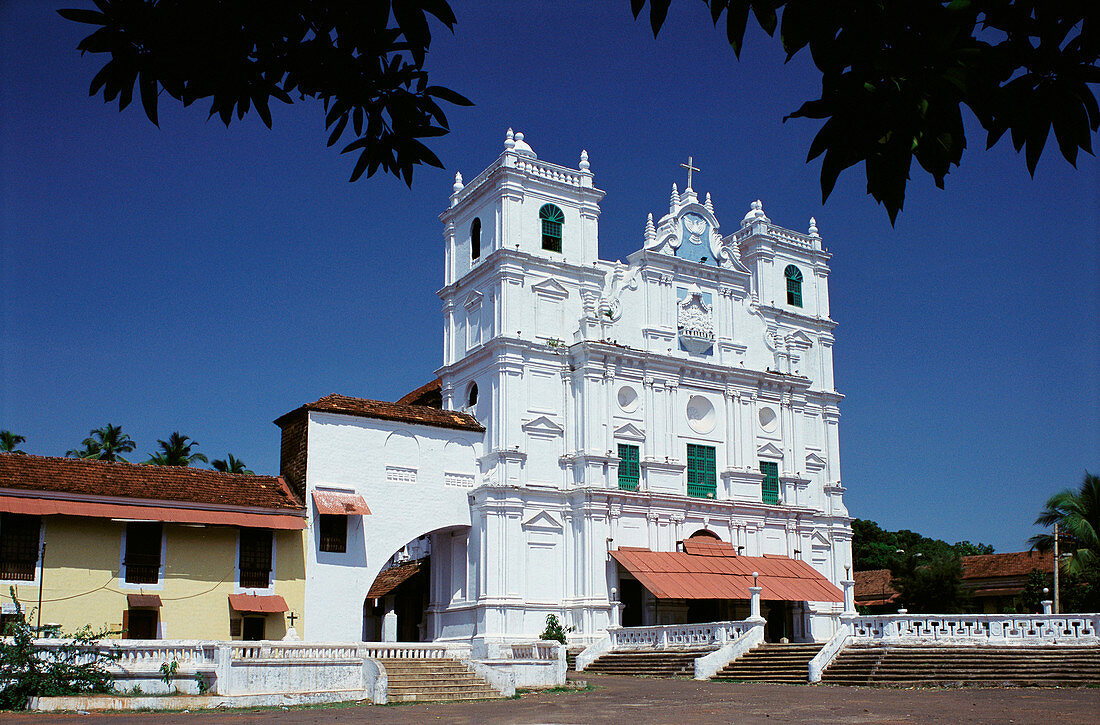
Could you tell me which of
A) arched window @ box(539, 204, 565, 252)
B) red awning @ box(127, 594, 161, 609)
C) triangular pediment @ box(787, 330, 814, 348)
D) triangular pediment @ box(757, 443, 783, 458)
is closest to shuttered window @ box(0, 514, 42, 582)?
red awning @ box(127, 594, 161, 609)

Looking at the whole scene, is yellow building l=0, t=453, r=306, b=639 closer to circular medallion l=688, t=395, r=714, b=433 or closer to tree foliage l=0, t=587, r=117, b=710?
tree foliage l=0, t=587, r=117, b=710

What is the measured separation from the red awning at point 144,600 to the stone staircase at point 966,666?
16267mm

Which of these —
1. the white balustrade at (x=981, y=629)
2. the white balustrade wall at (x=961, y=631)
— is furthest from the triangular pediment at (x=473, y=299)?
the white balustrade at (x=981, y=629)

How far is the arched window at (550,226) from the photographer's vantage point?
34906 mm

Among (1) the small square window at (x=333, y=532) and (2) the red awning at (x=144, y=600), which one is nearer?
(2) the red awning at (x=144, y=600)

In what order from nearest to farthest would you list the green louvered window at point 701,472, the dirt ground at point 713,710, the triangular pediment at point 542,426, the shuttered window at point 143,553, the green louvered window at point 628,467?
the dirt ground at point 713,710
the shuttered window at point 143,553
the triangular pediment at point 542,426
the green louvered window at point 628,467
the green louvered window at point 701,472

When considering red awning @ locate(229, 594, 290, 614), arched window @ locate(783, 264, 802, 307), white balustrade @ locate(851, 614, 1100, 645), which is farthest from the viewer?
arched window @ locate(783, 264, 802, 307)

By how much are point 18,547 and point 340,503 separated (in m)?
8.07

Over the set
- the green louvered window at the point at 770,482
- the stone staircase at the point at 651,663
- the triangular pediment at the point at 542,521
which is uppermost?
the green louvered window at the point at 770,482

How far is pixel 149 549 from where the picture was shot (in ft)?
87.3

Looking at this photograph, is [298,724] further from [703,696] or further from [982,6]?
[982,6]

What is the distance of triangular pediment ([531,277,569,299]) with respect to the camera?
112 ft

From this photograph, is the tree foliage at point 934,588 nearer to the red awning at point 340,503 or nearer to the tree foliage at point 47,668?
the red awning at point 340,503

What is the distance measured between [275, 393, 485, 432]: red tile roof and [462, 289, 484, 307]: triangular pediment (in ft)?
12.9
